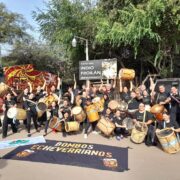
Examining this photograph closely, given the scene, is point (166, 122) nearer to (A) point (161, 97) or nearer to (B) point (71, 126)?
(A) point (161, 97)

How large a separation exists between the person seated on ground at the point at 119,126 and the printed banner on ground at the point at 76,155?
5.17 ft

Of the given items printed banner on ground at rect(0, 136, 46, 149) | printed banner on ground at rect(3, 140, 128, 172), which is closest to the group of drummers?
printed banner on ground at rect(0, 136, 46, 149)

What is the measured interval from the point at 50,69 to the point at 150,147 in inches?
940

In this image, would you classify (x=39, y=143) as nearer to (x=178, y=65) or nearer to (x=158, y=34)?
(x=158, y=34)

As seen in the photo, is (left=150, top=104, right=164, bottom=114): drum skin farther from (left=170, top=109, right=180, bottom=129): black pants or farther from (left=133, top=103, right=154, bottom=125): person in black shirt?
(left=133, top=103, right=154, bottom=125): person in black shirt

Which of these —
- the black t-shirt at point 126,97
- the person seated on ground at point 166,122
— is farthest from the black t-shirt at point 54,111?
the person seated on ground at point 166,122

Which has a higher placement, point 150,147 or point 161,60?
point 161,60

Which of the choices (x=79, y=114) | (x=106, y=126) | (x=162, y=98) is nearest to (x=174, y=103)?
(x=162, y=98)

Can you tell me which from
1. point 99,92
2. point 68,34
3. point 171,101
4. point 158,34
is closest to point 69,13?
point 68,34

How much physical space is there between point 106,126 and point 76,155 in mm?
2759

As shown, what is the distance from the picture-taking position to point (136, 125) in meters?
11.3

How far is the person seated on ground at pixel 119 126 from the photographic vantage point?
11977mm

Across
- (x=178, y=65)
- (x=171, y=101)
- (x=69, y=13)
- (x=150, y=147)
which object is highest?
(x=69, y=13)

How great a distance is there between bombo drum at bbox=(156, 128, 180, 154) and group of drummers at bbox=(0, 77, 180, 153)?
360 mm
